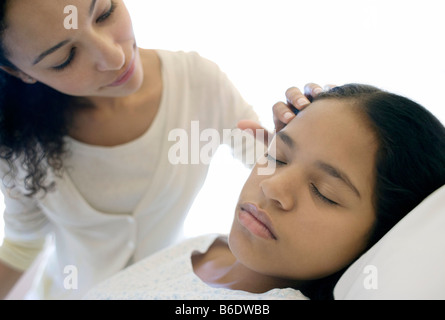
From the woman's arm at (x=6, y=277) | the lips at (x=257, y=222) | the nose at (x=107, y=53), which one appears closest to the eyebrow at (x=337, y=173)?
the lips at (x=257, y=222)

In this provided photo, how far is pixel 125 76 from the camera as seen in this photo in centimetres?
91

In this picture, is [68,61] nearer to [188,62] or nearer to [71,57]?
[71,57]

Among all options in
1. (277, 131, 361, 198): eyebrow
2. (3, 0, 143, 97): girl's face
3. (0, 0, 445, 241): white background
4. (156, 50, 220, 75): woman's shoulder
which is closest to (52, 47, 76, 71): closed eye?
(3, 0, 143, 97): girl's face

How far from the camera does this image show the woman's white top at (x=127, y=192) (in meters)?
1.04

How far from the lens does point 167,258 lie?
101 centimetres

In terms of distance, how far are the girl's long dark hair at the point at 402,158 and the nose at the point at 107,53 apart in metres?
0.51

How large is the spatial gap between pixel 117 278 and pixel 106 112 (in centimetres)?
44

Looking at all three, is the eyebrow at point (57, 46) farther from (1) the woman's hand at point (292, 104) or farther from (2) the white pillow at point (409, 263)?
(2) the white pillow at point (409, 263)

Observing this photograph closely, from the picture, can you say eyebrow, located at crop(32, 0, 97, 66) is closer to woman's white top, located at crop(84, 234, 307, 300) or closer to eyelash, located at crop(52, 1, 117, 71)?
eyelash, located at crop(52, 1, 117, 71)

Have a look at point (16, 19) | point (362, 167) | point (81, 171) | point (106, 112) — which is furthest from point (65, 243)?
point (362, 167)

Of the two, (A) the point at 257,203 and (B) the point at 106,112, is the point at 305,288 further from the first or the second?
(B) the point at 106,112

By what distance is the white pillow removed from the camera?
55 cm

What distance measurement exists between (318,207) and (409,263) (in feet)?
0.55

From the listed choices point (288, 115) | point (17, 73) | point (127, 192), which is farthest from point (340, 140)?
point (17, 73)
